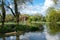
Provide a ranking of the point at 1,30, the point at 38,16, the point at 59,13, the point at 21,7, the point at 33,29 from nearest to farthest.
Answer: the point at 1,30
the point at 21,7
the point at 33,29
the point at 59,13
the point at 38,16

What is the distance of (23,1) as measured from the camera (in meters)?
28.8

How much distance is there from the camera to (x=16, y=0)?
27875mm

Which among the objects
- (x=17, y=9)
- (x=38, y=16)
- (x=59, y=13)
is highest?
(x=17, y=9)

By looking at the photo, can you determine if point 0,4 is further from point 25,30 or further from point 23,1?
point 25,30

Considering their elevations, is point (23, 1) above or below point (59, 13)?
above

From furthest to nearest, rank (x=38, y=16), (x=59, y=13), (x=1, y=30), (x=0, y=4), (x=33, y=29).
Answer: (x=38, y=16)
(x=59, y=13)
(x=33, y=29)
(x=0, y=4)
(x=1, y=30)

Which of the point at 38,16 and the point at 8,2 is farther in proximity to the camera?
the point at 38,16

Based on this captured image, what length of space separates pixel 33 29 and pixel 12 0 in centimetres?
709

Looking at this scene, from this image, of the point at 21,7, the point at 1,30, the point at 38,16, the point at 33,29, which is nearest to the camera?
the point at 1,30

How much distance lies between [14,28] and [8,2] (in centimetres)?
417

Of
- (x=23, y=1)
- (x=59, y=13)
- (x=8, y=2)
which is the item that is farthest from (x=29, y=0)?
(x=59, y=13)

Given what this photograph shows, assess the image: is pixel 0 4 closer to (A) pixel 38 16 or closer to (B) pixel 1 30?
(B) pixel 1 30

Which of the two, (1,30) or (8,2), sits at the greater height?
(8,2)

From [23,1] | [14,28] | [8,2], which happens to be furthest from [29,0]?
[14,28]
